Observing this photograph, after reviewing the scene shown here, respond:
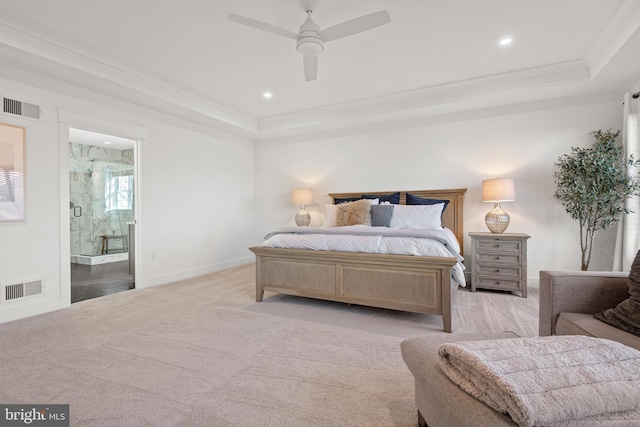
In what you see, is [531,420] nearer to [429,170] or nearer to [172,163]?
[429,170]

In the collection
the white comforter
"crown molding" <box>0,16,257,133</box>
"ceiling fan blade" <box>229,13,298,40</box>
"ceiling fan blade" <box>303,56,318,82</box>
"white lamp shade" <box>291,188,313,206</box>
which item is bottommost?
the white comforter

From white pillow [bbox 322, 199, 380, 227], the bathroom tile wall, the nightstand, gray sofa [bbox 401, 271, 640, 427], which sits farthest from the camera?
the bathroom tile wall

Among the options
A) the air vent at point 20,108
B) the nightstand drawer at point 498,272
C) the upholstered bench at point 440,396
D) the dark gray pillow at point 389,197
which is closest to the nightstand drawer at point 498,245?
the nightstand drawer at point 498,272

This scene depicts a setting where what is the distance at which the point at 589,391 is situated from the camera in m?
0.82

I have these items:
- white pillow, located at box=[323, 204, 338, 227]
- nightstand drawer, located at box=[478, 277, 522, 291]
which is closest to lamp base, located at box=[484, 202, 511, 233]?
nightstand drawer, located at box=[478, 277, 522, 291]

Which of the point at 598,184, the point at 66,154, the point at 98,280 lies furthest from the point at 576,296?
the point at 98,280

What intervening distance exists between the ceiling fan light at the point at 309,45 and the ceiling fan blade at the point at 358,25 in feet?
0.21

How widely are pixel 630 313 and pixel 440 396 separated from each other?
1.12 meters

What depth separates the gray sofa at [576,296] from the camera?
1620 mm

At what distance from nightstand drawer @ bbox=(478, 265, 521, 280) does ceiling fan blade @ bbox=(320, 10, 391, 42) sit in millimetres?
3028

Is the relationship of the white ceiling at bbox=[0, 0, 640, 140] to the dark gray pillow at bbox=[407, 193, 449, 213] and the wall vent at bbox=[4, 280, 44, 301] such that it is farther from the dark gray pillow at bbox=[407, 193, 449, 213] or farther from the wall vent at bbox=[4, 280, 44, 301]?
the wall vent at bbox=[4, 280, 44, 301]

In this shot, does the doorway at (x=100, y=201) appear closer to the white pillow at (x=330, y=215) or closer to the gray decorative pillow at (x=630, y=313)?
the white pillow at (x=330, y=215)

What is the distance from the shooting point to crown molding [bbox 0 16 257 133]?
8.50ft

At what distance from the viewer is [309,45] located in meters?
2.38
